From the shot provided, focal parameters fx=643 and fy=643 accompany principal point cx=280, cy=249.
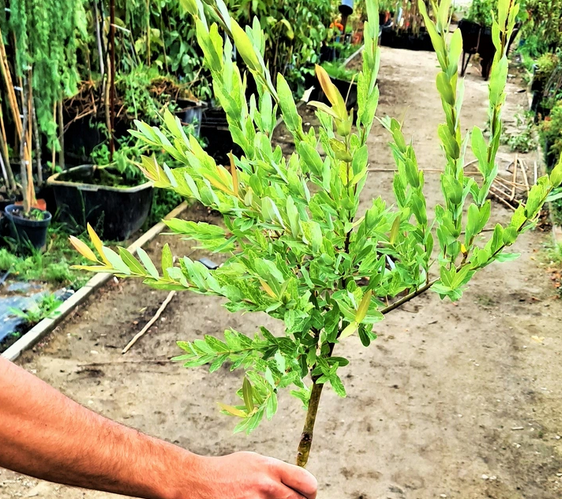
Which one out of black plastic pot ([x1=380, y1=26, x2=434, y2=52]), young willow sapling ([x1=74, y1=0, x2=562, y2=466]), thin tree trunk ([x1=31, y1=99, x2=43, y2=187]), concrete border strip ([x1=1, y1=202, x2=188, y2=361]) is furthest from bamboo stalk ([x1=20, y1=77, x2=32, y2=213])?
black plastic pot ([x1=380, y1=26, x2=434, y2=52])

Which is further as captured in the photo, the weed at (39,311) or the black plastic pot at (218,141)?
the black plastic pot at (218,141)

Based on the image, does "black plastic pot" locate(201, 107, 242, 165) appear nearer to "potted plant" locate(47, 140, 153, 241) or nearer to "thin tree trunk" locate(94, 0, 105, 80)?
"thin tree trunk" locate(94, 0, 105, 80)

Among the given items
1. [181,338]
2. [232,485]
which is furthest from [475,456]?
[232,485]

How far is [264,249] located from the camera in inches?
47.8

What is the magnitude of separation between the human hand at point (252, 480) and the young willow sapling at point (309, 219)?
0.32 ft

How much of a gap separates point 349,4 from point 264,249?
12772 millimetres

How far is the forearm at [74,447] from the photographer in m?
1.14

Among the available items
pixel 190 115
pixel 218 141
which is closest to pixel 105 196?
pixel 190 115

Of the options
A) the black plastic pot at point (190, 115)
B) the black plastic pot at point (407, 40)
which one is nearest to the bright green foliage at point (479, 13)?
the black plastic pot at point (407, 40)

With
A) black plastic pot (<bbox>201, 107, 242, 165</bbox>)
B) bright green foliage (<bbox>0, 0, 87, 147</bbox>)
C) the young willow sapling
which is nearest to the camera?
the young willow sapling

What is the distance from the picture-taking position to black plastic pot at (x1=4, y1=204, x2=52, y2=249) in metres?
4.93

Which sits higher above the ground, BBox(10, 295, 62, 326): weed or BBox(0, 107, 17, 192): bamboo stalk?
BBox(0, 107, 17, 192): bamboo stalk

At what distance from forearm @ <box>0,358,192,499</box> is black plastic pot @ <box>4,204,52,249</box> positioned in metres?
4.04

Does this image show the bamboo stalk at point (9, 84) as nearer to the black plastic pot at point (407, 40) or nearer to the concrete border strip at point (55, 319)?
the concrete border strip at point (55, 319)
